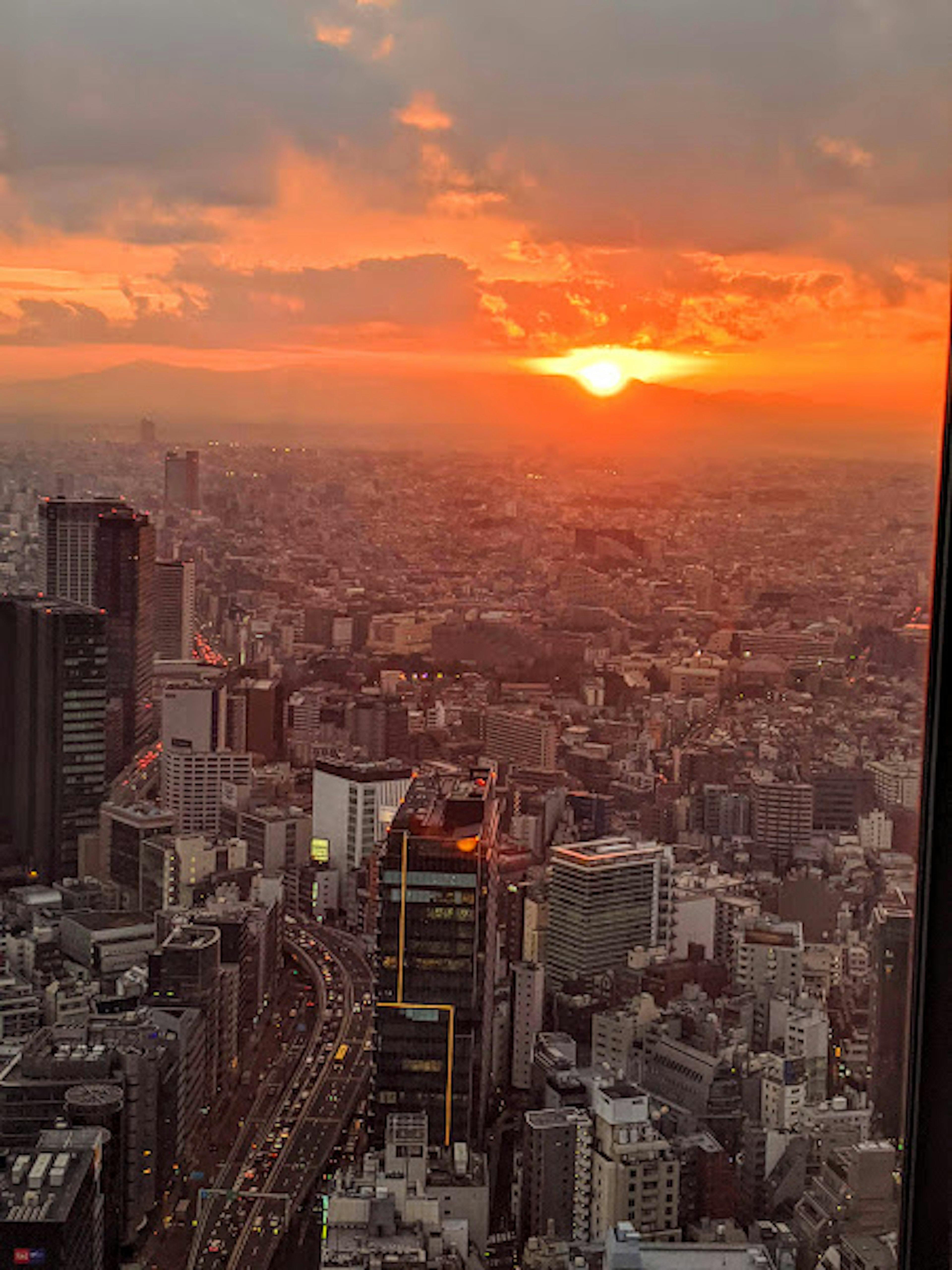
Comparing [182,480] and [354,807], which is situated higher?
[182,480]

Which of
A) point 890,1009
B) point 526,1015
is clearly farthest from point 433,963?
point 890,1009

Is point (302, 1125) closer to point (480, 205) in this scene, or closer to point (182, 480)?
point (182, 480)

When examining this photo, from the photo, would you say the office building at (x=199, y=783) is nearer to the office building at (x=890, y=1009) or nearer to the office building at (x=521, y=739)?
the office building at (x=521, y=739)

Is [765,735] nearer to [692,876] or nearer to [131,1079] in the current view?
[692,876]

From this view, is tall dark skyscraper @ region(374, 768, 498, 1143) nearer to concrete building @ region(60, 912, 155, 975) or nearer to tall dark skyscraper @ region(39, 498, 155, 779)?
concrete building @ region(60, 912, 155, 975)

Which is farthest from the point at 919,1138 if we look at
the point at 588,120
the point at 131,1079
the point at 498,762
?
the point at 498,762

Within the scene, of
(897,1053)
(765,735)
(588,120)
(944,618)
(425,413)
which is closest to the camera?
(944,618)

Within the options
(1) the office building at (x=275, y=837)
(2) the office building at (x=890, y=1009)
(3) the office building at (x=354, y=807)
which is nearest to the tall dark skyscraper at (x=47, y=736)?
(1) the office building at (x=275, y=837)
